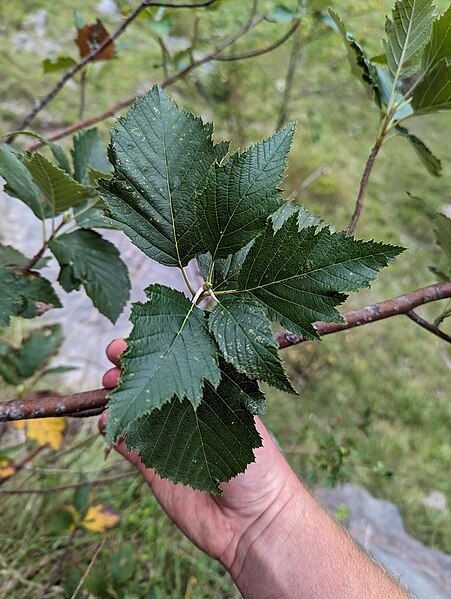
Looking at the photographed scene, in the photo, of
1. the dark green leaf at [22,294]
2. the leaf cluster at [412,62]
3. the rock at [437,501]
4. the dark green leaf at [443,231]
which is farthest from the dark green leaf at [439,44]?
the rock at [437,501]

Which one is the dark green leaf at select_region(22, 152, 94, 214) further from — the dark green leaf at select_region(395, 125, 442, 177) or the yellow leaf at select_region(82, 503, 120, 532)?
the yellow leaf at select_region(82, 503, 120, 532)

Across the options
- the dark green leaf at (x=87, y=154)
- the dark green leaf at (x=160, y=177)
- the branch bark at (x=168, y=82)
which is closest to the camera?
the dark green leaf at (x=160, y=177)

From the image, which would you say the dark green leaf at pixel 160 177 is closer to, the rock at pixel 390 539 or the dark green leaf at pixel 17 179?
the dark green leaf at pixel 17 179

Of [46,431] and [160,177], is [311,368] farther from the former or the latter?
[160,177]

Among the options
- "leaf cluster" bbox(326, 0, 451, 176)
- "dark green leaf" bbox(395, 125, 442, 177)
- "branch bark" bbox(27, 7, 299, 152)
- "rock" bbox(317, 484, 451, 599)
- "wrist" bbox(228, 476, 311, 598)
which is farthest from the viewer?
"rock" bbox(317, 484, 451, 599)

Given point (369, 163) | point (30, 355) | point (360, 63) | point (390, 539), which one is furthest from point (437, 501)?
point (360, 63)

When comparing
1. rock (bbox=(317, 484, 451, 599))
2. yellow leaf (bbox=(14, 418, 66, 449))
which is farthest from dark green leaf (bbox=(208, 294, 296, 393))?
rock (bbox=(317, 484, 451, 599))
